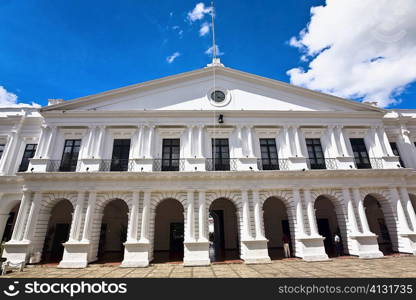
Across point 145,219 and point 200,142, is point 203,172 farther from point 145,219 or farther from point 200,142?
point 145,219

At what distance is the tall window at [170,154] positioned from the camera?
1278cm

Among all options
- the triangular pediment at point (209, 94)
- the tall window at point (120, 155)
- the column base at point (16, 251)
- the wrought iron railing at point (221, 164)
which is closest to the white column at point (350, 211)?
the triangular pediment at point (209, 94)

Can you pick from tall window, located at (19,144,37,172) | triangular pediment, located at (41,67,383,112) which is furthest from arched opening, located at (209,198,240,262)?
tall window, located at (19,144,37,172)

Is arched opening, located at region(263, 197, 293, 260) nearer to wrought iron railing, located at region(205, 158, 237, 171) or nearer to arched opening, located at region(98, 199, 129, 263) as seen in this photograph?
wrought iron railing, located at region(205, 158, 237, 171)

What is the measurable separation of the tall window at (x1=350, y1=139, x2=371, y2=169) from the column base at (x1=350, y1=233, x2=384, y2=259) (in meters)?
4.37

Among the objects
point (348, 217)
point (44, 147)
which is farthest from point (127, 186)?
point (348, 217)

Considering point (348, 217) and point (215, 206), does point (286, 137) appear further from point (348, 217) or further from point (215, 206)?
point (215, 206)

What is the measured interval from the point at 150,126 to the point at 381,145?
15.4 meters

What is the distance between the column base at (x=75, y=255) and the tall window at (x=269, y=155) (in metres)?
10.9

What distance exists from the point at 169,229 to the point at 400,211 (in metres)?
14.5

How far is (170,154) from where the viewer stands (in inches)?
518

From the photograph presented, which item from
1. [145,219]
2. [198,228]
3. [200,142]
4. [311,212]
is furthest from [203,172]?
[311,212]

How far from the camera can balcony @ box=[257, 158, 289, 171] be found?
13.0 meters

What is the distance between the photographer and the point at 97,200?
11789 mm
